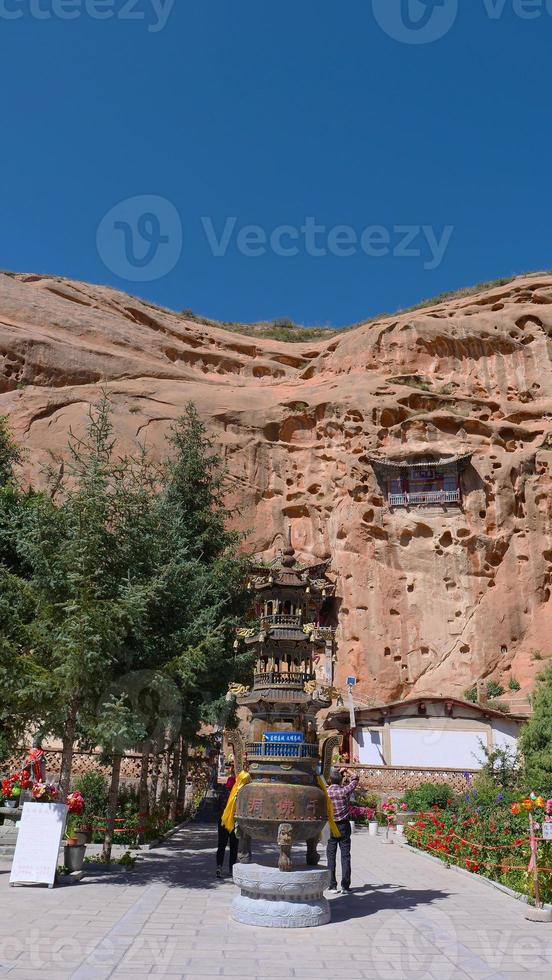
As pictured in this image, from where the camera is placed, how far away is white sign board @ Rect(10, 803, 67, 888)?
952 centimetres

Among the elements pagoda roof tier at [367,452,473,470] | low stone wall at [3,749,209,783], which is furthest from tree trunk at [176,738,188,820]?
pagoda roof tier at [367,452,473,470]

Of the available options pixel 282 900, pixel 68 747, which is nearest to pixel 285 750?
pixel 282 900

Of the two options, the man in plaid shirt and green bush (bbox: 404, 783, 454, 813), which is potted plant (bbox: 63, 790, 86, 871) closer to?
the man in plaid shirt

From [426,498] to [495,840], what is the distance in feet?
69.9

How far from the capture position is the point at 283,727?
9828 mm

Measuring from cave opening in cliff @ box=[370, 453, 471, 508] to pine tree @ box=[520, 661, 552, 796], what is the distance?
11673 millimetres

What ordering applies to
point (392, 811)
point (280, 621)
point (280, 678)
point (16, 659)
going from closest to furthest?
1. point (280, 678)
2. point (16, 659)
3. point (280, 621)
4. point (392, 811)

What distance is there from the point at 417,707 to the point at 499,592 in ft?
27.1

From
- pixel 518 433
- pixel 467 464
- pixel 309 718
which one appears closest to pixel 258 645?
pixel 309 718

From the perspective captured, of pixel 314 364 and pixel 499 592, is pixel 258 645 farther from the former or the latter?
pixel 314 364

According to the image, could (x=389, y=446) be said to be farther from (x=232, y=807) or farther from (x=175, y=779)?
(x=232, y=807)

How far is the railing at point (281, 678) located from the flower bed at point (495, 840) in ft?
11.4

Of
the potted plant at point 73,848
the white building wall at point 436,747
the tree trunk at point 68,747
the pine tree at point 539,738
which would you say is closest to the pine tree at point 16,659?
the tree trunk at point 68,747

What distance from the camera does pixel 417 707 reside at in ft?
79.3
